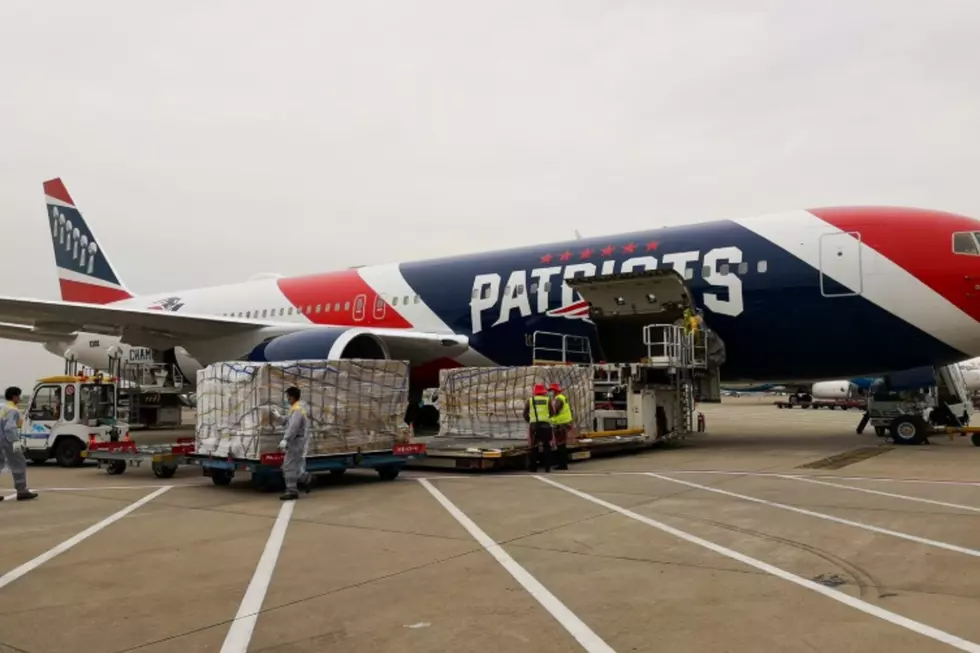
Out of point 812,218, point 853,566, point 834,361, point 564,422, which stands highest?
point 812,218

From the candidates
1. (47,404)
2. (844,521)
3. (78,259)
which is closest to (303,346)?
(47,404)

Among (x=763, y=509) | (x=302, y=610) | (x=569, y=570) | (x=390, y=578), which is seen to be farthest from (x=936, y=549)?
(x=302, y=610)

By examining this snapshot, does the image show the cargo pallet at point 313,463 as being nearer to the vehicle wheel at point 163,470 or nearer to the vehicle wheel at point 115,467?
the vehicle wheel at point 163,470

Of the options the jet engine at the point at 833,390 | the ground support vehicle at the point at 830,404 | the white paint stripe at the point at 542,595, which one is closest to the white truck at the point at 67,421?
the white paint stripe at the point at 542,595

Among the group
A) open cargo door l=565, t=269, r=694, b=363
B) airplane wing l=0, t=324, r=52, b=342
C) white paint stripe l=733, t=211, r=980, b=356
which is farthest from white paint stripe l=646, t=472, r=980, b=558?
airplane wing l=0, t=324, r=52, b=342

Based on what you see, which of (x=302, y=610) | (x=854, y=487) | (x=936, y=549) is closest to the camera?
(x=302, y=610)

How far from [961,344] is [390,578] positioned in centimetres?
1059

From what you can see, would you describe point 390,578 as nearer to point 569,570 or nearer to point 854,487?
point 569,570

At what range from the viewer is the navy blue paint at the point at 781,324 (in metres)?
12.4

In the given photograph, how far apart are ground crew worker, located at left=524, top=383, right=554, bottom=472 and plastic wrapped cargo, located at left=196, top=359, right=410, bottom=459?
1687 mm

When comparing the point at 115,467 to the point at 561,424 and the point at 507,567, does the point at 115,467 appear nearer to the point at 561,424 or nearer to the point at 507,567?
the point at 561,424

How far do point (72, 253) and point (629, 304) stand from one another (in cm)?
1816

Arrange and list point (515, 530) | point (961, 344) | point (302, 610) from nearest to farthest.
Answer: point (302, 610)
point (515, 530)
point (961, 344)

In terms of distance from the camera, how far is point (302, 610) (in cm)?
431
